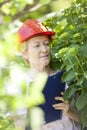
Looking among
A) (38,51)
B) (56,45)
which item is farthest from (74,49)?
(56,45)

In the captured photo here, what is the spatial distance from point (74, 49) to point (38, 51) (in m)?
0.58

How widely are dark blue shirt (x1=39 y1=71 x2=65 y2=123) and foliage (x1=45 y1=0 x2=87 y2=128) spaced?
0.21 feet

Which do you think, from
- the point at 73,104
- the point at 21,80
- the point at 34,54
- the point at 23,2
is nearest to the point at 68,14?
the point at 34,54

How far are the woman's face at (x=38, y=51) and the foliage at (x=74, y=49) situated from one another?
76mm

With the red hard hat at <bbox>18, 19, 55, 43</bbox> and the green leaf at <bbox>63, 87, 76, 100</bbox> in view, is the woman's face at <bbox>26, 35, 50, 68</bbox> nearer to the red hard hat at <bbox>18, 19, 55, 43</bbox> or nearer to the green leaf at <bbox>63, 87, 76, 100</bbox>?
the red hard hat at <bbox>18, 19, 55, 43</bbox>

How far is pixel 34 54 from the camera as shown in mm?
2562

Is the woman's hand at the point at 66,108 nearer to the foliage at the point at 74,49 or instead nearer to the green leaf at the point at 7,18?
the foliage at the point at 74,49

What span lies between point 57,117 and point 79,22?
610 mm

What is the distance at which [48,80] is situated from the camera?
2.23 meters

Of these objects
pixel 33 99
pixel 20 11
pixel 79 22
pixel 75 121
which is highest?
pixel 20 11

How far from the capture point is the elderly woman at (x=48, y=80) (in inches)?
91.1

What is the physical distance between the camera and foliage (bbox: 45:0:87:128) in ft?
6.73

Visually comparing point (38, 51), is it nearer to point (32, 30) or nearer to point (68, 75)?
point (32, 30)

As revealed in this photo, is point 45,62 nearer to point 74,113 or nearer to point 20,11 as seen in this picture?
point 74,113
